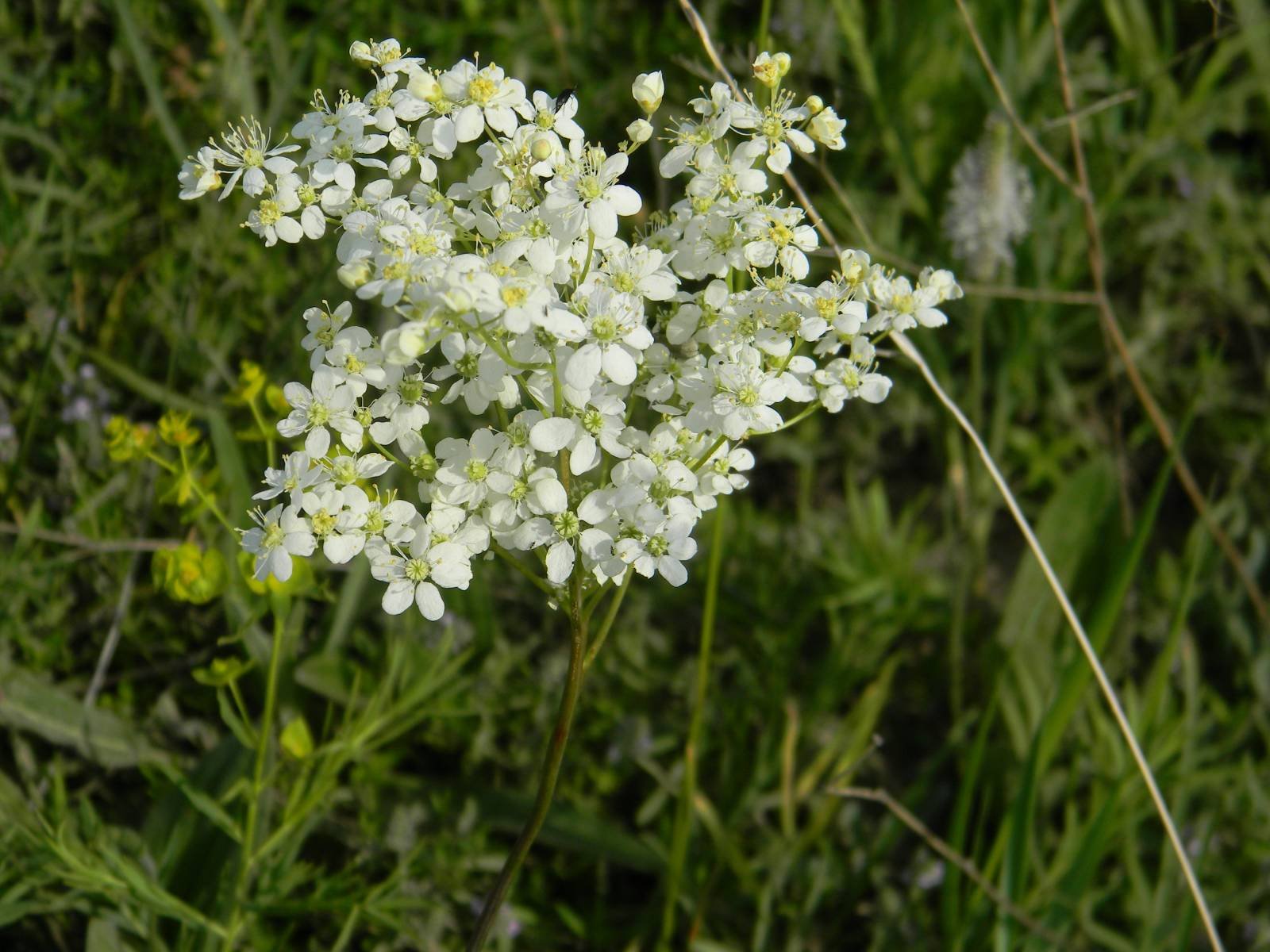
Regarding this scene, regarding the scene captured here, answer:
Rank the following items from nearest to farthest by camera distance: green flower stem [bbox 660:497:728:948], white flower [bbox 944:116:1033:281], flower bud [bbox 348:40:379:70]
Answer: flower bud [bbox 348:40:379:70]
green flower stem [bbox 660:497:728:948]
white flower [bbox 944:116:1033:281]

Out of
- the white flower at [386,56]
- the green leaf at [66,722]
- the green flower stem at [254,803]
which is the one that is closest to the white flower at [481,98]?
the white flower at [386,56]

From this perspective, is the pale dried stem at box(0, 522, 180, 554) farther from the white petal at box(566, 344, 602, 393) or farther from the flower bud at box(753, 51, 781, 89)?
the flower bud at box(753, 51, 781, 89)

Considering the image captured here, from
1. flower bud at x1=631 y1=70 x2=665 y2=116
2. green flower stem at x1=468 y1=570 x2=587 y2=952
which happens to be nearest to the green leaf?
green flower stem at x1=468 y1=570 x2=587 y2=952

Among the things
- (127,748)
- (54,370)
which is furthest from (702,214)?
(54,370)

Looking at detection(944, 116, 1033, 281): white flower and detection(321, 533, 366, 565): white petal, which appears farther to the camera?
detection(944, 116, 1033, 281): white flower

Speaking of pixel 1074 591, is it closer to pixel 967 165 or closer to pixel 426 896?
pixel 967 165

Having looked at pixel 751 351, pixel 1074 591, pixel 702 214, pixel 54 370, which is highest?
pixel 54 370

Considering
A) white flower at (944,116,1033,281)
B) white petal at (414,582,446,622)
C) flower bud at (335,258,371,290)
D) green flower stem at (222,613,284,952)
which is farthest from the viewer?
white flower at (944,116,1033,281)

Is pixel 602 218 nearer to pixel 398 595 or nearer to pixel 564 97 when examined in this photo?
pixel 564 97

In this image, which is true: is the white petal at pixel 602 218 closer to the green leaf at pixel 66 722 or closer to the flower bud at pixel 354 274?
the flower bud at pixel 354 274
